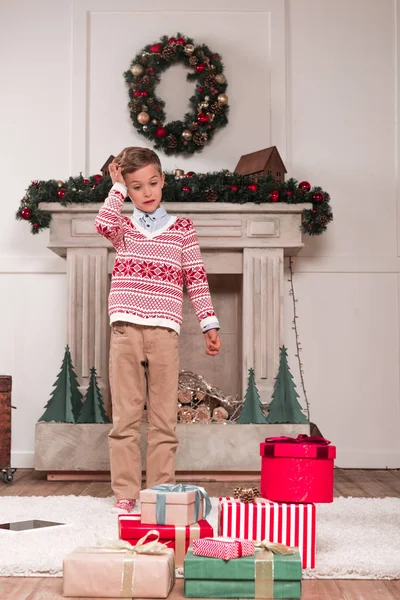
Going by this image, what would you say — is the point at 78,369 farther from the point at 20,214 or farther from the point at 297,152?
the point at 297,152

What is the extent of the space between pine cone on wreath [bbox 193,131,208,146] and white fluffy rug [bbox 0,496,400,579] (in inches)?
82.2

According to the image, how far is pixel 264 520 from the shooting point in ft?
6.75

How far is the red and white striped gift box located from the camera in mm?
2045

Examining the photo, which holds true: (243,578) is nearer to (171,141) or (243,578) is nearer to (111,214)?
(111,214)

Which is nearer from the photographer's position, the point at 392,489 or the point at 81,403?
the point at 392,489

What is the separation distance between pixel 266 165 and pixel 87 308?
113 centimetres

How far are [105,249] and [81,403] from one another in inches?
29.9

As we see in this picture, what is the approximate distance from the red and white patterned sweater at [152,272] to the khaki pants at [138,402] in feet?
0.20

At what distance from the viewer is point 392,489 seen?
349 centimetres

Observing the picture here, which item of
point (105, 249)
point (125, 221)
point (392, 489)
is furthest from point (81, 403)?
point (392, 489)

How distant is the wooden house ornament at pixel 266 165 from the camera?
399cm

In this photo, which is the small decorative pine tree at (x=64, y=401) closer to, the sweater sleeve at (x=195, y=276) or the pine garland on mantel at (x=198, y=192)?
the pine garland on mantel at (x=198, y=192)

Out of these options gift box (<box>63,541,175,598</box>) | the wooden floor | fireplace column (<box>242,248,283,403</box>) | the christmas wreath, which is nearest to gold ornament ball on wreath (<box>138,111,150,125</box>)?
the christmas wreath

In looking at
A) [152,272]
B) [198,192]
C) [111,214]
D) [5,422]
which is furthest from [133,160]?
[5,422]
